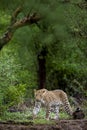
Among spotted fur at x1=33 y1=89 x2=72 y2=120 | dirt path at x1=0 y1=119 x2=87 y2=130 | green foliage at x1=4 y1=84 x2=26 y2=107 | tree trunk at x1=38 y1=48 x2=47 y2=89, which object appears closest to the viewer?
dirt path at x1=0 y1=119 x2=87 y2=130

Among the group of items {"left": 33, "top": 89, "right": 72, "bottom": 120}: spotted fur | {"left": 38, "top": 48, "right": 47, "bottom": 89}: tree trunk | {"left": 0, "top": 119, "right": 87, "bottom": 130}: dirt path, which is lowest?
{"left": 38, "top": 48, "right": 47, "bottom": 89}: tree trunk

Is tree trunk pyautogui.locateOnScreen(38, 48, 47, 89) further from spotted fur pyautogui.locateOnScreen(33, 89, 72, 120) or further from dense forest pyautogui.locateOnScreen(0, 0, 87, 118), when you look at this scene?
spotted fur pyautogui.locateOnScreen(33, 89, 72, 120)

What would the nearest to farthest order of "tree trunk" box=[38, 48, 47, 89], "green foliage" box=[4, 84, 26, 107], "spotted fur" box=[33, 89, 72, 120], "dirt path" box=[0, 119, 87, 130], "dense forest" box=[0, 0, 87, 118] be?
"dense forest" box=[0, 0, 87, 118], "dirt path" box=[0, 119, 87, 130], "spotted fur" box=[33, 89, 72, 120], "green foliage" box=[4, 84, 26, 107], "tree trunk" box=[38, 48, 47, 89]

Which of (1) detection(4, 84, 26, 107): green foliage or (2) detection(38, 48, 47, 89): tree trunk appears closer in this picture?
(1) detection(4, 84, 26, 107): green foliage

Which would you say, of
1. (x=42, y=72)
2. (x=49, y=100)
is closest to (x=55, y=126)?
(x=49, y=100)

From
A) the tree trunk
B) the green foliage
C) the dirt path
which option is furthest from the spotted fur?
the tree trunk

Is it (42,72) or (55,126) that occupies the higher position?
(55,126)

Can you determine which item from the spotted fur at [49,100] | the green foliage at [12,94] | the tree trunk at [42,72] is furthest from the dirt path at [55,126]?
the tree trunk at [42,72]

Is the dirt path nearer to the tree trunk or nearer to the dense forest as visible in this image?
the dense forest

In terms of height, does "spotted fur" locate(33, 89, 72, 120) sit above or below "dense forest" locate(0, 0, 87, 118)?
below

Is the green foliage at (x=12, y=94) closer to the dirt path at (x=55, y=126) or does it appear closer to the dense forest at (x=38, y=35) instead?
the dense forest at (x=38, y=35)

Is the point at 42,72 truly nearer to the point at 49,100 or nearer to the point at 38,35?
the point at 49,100

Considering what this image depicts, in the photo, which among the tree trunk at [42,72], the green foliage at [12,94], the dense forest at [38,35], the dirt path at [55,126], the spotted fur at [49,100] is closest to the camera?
the dense forest at [38,35]

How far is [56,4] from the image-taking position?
7.44 m
